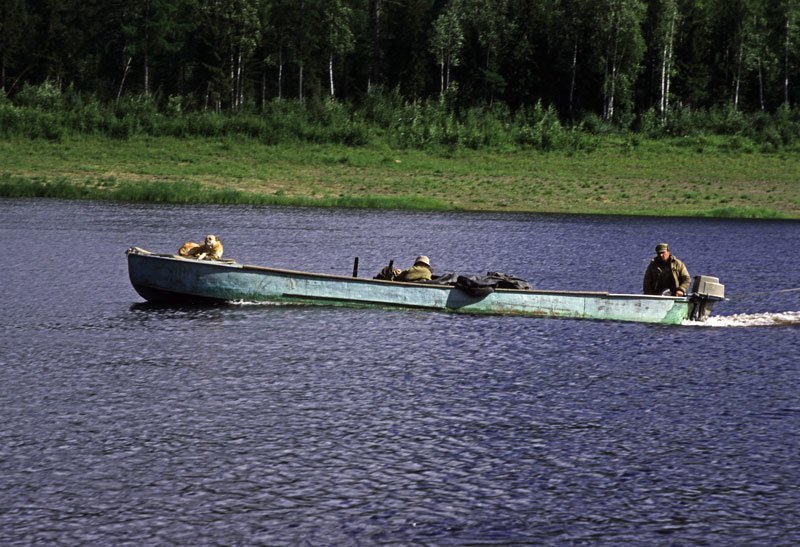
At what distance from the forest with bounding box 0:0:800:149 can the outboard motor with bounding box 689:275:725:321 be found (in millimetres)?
53367

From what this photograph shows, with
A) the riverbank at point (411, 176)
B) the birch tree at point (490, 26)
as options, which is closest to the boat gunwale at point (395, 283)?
the riverbank at point (411, 176)

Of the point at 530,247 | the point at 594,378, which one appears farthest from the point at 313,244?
the point at 594,378

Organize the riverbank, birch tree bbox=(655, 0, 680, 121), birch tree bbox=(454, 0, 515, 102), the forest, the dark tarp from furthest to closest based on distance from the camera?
birch tree bbox=(454, 0, 515, 102) < birch tree bbox=(655, 0, 680, 121) < the forest < the riverbank < the dark tarp

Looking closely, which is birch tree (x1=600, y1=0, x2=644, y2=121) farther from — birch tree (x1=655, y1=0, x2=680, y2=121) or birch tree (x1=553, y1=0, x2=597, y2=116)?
birch tree (x1=655, y1=0, x2=680, y2=121)

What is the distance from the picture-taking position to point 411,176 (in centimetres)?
7412

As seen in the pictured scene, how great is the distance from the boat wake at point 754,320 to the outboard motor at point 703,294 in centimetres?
38

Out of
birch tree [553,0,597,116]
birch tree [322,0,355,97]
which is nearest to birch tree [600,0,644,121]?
birch tree [553,0,597,116]

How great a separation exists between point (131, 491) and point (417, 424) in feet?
18.0

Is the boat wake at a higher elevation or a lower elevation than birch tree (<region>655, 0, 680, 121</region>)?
lower

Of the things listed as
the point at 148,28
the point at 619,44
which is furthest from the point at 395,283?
the point at 148,28

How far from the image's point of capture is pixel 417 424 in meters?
19.2

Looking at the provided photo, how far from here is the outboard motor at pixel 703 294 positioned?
97.2 feet

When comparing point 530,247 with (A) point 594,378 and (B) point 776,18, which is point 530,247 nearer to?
(A) point 594,378

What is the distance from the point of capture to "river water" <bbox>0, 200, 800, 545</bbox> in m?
14.5
